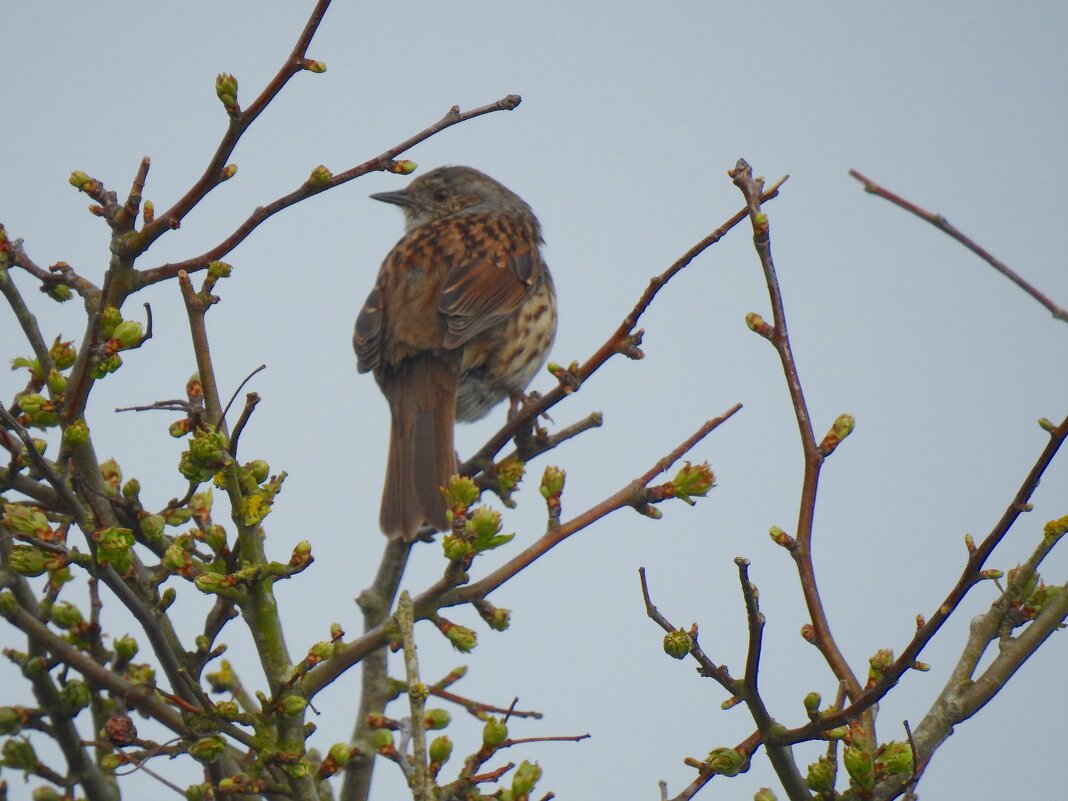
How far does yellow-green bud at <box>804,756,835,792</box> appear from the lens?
2.51 m

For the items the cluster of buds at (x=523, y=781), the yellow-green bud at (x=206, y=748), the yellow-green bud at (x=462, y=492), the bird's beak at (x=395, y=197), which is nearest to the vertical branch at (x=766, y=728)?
the cluster of buds at (x=523, y=781)

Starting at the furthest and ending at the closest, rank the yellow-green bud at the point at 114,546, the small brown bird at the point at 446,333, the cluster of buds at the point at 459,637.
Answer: the small brown bird at the point at 446,333 < the cluster of buds at the point at 459,637 < the yellow-green bud at the point at 114,546

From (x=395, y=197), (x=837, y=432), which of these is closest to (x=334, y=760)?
(x=837, y=432)

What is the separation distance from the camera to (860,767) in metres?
2.46

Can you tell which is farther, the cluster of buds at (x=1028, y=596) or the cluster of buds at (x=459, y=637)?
the cluster of buds at (x=459, y=637)

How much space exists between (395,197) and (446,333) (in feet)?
6.57

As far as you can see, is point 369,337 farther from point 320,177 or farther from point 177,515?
point 320,177

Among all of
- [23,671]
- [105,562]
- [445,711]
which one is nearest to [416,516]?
[445,711]

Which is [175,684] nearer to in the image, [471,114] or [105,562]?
[105,562]

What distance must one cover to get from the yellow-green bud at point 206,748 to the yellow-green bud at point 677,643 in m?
0.92

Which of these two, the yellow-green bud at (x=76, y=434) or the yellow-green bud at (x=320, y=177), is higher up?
the yellow-green bud at (x=320, y=177)

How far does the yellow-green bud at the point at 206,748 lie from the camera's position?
8.73ft

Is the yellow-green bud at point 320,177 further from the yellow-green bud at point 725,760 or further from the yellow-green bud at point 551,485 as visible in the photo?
the yellow-green bud at point 725,760

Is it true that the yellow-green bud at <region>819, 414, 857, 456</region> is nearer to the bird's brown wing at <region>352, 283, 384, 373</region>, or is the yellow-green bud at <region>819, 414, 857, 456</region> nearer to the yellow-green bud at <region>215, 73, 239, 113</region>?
the yellow-green bud at <region>215, 73, 239, 113</region>
